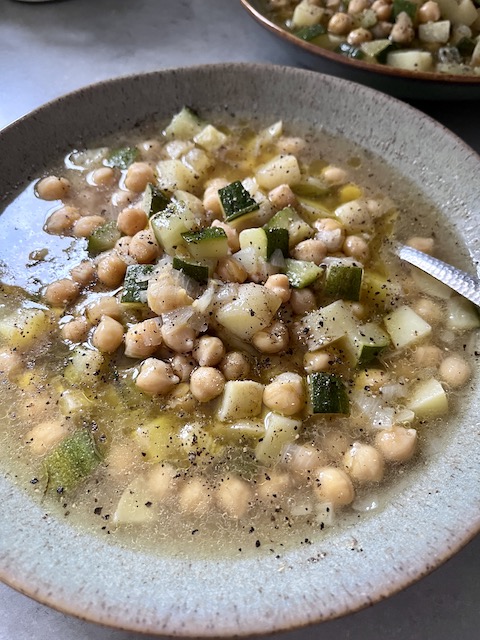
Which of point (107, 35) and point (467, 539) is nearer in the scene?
point (467, 539)

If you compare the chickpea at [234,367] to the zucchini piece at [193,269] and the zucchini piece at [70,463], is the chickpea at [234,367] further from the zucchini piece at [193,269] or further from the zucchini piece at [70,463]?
the zucchini piece at [70,463]

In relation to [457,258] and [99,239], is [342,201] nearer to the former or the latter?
[457,258]

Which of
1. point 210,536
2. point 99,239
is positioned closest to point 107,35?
point 99,239

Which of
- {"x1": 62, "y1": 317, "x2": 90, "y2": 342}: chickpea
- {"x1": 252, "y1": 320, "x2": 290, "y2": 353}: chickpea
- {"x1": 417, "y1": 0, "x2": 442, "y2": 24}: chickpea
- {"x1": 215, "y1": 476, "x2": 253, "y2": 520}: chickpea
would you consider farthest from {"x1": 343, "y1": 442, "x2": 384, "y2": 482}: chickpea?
{"x1": 417, "y1": 0, "x2": 442, "y2": 24}: chickpea

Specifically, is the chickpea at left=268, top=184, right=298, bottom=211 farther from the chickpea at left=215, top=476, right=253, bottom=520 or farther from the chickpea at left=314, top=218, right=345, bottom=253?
the chickpea at left=215, top=476, right=253, bottom=520

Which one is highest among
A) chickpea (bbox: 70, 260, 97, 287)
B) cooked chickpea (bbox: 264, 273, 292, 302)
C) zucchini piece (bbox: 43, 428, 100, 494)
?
cooked chickpea (bbox: 264, 273, 292, 302)

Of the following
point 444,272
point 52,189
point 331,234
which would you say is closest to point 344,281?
point 331,234
